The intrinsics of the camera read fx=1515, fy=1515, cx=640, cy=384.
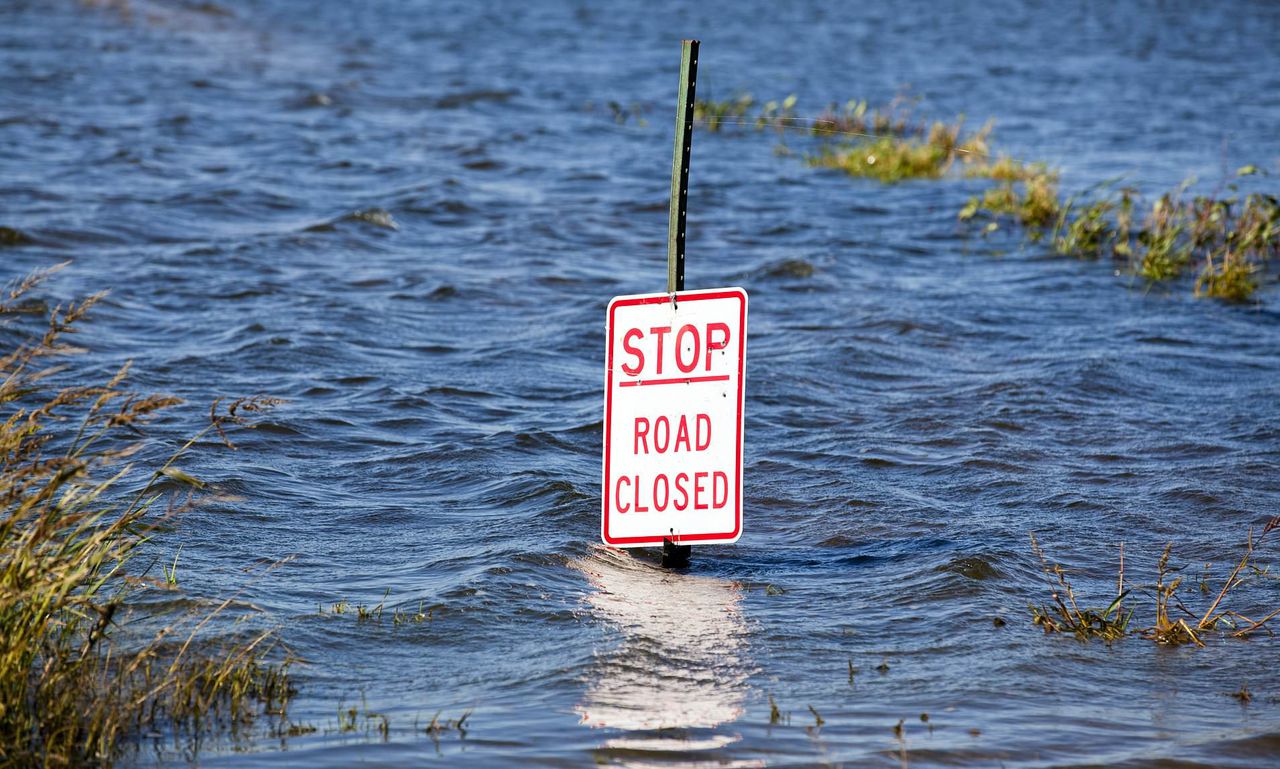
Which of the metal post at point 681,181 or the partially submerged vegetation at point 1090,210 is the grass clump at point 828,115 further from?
the metal post at point 681,181

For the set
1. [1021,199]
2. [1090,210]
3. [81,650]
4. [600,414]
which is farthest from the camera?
[1021,199]

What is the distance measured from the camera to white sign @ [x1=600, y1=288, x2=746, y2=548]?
6.03 m

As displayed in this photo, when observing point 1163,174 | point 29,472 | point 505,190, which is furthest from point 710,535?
point 1163,174

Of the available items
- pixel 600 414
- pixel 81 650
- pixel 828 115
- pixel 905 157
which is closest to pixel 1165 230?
pixel 905 157

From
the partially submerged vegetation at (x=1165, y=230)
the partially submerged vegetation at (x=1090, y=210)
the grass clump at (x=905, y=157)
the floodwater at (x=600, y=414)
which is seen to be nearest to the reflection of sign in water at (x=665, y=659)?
the floodwater at (x=600, y=414)

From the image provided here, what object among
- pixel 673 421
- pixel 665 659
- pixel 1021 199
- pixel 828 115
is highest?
pixel 828 115

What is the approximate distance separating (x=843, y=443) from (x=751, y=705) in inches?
152

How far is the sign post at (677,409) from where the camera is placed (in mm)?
6027

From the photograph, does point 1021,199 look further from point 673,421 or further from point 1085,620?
point 1085,620

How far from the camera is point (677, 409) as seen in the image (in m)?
6.11

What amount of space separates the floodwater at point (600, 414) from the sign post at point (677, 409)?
320mm

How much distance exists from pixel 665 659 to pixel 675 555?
42.9 inches

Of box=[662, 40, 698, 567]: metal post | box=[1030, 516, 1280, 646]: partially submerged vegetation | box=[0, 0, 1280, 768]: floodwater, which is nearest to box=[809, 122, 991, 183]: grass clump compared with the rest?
box=[0, 0, 1280, 768]: floodwater

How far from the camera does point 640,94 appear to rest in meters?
24.9
